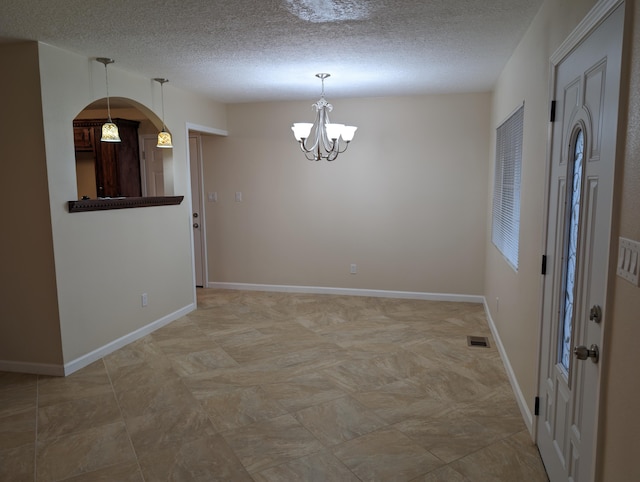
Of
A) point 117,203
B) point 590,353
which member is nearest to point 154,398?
point 117,203

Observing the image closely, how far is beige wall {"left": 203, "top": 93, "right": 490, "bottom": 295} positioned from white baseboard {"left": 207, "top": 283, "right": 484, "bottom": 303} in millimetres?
58

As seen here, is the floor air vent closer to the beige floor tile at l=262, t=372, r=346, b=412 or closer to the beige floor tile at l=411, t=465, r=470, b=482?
the beige floor tile at l=262, t=372, r=346, b=412

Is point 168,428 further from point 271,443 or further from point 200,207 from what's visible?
point 200,207

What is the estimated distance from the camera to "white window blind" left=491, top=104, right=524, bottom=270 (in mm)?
3455

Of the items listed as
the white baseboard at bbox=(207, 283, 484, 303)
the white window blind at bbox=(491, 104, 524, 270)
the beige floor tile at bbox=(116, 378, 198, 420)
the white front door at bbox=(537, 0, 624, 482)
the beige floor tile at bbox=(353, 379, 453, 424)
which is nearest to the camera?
the white front door at bbox=(537, 0, 624, 482)

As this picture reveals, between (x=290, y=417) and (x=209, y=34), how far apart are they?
101 inches

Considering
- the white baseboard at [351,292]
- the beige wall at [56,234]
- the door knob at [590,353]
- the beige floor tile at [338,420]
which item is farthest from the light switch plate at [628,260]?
the white baseboard at [351,292]

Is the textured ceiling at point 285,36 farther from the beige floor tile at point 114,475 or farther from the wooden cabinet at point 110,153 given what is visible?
the beige floor tile at point 114,475

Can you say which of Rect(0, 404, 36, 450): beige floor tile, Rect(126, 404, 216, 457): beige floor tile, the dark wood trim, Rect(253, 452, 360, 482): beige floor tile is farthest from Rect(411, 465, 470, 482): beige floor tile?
the dark wood trim

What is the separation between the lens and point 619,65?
142cm

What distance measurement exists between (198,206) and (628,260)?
566cm

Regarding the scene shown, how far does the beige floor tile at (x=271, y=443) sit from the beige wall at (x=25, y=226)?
5.87 ft

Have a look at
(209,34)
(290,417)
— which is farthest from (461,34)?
(290,417)

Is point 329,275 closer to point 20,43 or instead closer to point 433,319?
point 433,319
